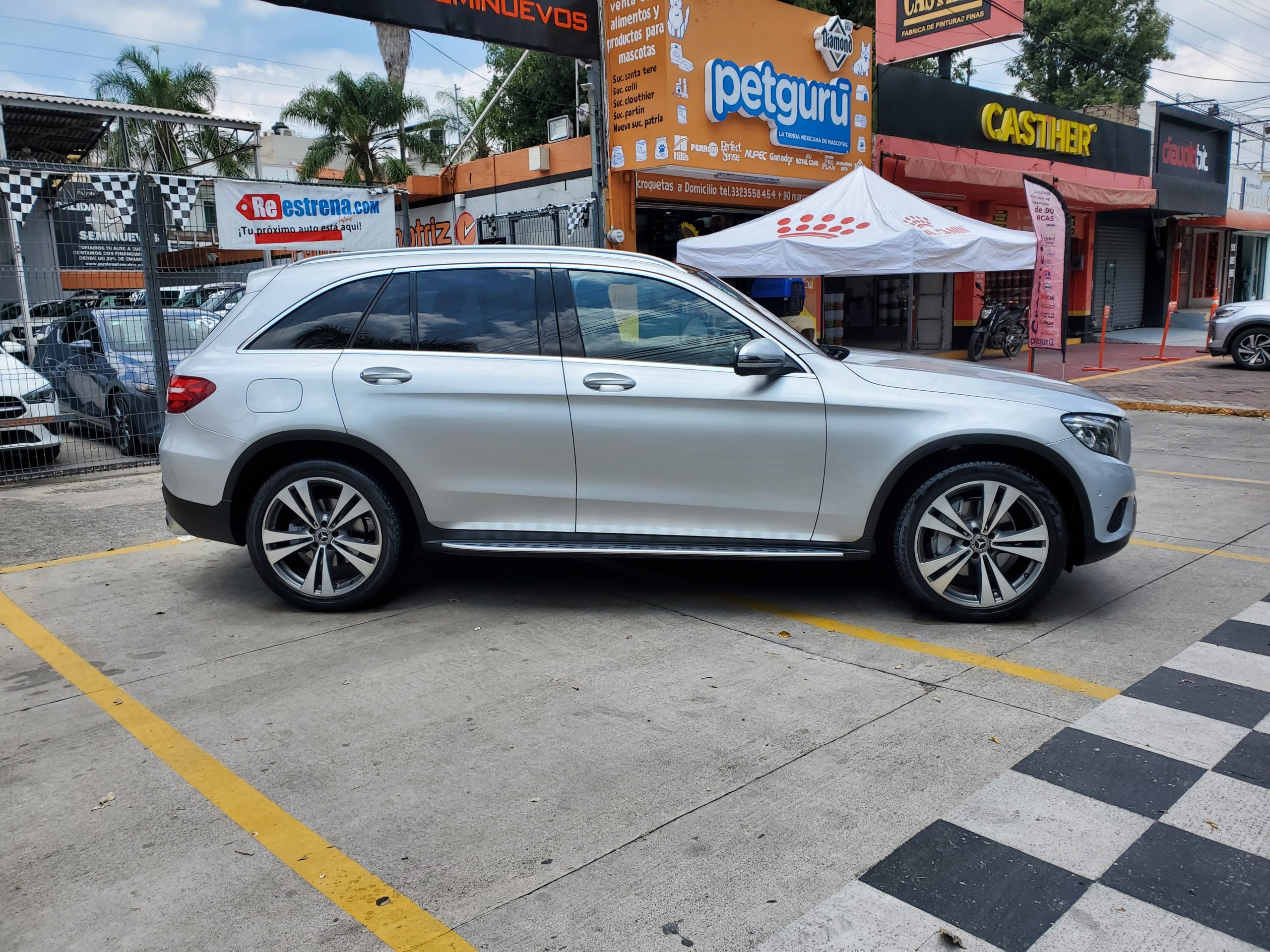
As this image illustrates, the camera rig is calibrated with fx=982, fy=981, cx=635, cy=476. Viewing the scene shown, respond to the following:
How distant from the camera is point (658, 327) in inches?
190

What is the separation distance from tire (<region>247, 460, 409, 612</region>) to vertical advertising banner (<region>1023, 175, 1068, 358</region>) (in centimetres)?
761

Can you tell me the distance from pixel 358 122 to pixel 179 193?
19.6 meters

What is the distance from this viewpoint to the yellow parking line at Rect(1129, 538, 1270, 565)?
5844 millimetres

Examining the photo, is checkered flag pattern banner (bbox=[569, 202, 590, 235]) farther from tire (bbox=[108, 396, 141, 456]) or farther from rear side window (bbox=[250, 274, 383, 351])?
rear side window (bbox=[250, 274, 383, 351])

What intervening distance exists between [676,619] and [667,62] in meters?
10.3

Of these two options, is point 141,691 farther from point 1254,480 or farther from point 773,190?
point 773,190

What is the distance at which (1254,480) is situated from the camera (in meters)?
8.16

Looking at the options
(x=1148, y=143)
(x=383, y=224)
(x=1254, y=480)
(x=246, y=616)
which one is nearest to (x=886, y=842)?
(x=246, y=616)

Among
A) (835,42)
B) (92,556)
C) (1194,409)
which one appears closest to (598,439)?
(92,556)

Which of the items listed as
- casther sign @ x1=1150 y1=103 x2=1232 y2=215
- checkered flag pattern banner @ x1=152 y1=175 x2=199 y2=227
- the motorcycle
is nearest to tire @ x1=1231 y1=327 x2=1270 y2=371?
the motorcycle

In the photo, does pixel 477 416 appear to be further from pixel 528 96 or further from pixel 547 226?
pixel 528 96

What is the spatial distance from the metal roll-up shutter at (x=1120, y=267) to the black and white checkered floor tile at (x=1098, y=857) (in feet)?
78.8

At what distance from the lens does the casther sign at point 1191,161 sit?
2472 cm

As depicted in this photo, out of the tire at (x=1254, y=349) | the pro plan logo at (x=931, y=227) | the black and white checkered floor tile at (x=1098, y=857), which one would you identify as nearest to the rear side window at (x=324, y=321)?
the black and white checkered floor tile at (x=1098, y=857)
